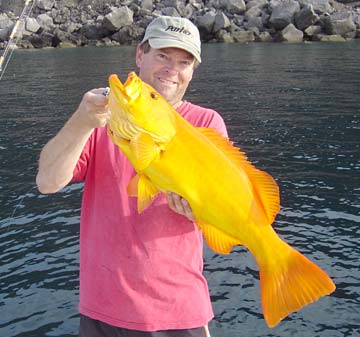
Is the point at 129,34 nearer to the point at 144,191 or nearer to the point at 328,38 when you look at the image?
the point at 328,38

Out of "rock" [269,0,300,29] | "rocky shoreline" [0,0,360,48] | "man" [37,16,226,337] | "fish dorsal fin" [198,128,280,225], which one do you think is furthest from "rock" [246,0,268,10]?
"fish dorsal fin" [198,128,280,225]

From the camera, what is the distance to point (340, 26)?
46344 mm

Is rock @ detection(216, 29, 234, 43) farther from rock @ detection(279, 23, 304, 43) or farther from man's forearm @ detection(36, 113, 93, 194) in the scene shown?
man's forearm @ detection(36, 113, 93, 194)

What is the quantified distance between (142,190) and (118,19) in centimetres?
5143

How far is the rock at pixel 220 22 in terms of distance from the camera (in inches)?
1918

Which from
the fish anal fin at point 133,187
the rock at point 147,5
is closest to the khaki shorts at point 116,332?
the fish anal fin at point 133,187

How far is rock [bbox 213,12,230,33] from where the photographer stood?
1918 inches

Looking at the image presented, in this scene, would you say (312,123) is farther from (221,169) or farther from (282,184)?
(221,169)

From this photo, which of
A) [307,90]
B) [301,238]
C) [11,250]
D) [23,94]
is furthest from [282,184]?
[23,94]

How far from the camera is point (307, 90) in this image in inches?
920

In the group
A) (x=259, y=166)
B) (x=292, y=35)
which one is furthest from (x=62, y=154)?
(x=292, y=35)

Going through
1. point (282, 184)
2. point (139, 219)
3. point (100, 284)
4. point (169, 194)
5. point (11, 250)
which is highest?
point (169, 194)

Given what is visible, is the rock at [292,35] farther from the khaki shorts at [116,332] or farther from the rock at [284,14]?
the khaki shorts at [116,332]

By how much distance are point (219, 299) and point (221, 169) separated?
16.1 ft
